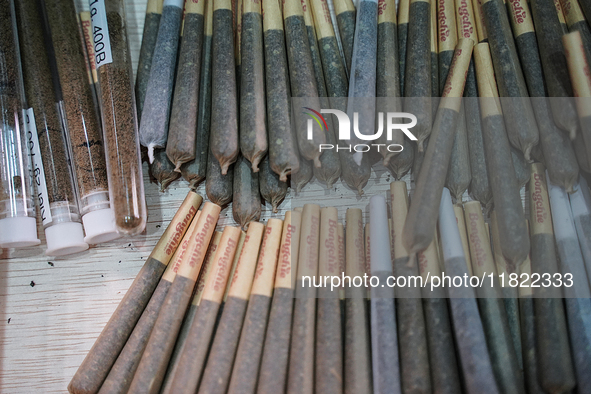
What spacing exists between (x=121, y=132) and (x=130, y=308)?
313 mm

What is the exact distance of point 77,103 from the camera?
79 centimetres

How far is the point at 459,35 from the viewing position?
839 mm

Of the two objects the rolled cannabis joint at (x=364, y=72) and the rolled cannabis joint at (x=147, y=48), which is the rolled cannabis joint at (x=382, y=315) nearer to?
the rolled cannabis joint at (x=364, y=72)

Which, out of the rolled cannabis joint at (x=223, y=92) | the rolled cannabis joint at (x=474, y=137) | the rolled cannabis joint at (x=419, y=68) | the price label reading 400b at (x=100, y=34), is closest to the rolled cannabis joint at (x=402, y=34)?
the rolled cannabis joint at (x=419, y=68)

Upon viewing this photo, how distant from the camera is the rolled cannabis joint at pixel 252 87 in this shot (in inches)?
29.4

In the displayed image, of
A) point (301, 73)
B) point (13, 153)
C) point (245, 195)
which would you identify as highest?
point (301, 73)

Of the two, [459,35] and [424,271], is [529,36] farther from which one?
[424,271]

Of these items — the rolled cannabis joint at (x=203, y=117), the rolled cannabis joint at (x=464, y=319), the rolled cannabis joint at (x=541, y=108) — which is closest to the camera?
the rolled cannabis joint at (x=464, y=319)

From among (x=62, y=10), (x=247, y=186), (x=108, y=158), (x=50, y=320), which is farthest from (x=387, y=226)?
(x=62, y=10)

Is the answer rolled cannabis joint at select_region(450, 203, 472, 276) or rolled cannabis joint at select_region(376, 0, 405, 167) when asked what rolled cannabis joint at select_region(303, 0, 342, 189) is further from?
rolled cannabis joint at select_region(450, 203, 472, 276)

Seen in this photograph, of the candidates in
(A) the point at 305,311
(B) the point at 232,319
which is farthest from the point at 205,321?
(A) the point at 305,311

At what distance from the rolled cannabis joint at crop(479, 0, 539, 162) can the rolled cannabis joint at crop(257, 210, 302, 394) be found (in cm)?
40

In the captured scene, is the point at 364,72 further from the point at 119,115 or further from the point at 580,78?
the point at 119,115

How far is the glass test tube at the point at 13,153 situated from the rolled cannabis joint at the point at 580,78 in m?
0.95
